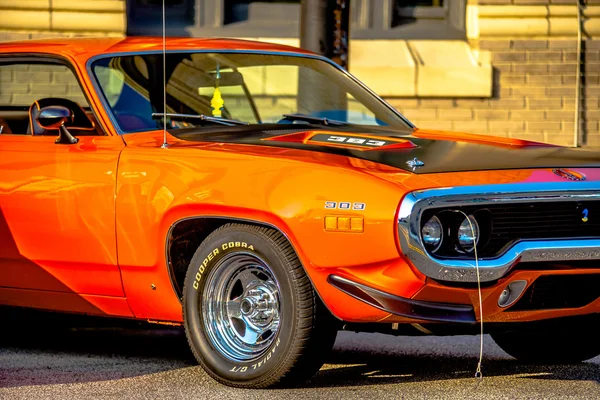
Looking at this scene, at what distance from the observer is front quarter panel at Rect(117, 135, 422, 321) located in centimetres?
552

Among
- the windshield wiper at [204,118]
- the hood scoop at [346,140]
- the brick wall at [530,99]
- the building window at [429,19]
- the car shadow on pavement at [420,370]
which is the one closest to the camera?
the hood scoop at [346,140]

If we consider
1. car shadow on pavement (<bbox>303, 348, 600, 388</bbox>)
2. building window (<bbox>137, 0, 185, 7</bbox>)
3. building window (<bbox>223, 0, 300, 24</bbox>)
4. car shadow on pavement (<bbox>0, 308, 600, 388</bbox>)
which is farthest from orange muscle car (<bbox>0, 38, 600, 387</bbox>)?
building window (<bbox>223, 0, 300, 24</bbox>)

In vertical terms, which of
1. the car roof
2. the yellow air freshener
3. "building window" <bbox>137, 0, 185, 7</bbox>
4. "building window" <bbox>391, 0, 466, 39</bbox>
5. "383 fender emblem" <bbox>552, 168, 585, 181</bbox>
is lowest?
"383 fender emblem" <bbox>552, 168, 585, 181</bbox>

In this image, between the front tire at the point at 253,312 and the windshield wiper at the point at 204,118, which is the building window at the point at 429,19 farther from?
the front tire at the point at 253,312

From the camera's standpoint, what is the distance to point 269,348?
589 cm

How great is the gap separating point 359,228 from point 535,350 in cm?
179

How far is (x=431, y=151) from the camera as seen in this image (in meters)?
6.19

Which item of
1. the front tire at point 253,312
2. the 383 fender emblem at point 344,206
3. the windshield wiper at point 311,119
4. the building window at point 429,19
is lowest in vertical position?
the front tire at point 253,312

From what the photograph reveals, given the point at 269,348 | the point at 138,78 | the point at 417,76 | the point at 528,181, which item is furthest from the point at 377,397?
the point at 417,76

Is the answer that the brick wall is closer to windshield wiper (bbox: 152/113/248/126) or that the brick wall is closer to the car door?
windshield wiper (bbox: 152/113/248/126)

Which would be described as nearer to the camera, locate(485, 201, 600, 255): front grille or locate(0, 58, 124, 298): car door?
locate(485, 201, 600, 255): front grille

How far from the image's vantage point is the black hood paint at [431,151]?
588 centimetres

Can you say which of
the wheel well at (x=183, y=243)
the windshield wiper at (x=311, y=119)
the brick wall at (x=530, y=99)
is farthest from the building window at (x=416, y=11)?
the wheel well at (x=183, y=243)

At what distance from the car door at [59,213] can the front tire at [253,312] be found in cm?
56
